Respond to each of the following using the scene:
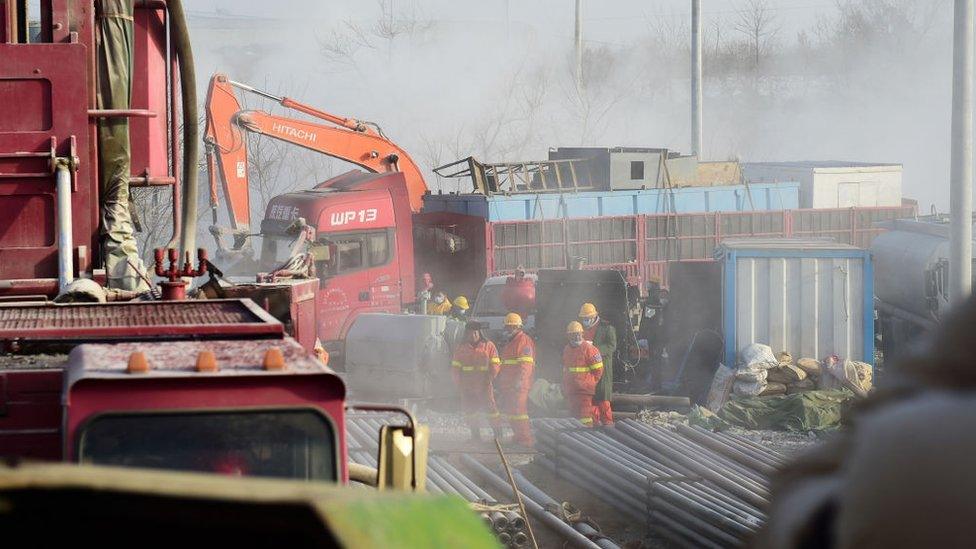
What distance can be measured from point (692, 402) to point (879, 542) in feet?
52.2

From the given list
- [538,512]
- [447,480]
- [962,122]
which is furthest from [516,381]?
[962,122]

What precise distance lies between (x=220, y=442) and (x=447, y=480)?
24.2ft

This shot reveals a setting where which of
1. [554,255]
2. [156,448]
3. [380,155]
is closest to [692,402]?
[554,255]

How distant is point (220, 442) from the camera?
336cm

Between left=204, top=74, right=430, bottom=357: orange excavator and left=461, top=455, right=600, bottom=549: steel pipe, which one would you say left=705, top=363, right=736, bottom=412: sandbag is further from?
left=204, top=74, right=430, bottom=357: orange excavator

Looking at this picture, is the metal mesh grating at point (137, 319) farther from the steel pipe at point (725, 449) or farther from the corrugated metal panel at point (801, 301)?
the corrugated metal panel at point (801, 301)

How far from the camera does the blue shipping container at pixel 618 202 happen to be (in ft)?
Answer: 74.6

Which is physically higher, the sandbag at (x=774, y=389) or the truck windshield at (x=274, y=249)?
the truck windshield at (x=274, y=249)

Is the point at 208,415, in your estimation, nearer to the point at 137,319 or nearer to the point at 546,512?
the point at 137,319

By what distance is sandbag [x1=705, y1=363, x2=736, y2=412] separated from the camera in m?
15.8

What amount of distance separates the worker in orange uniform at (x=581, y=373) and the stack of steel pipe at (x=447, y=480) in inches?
112

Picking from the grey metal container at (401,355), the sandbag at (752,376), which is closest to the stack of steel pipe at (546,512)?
the grey metal container at (401,355)

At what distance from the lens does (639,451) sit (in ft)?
38.8

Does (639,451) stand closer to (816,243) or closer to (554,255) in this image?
(816,243)
